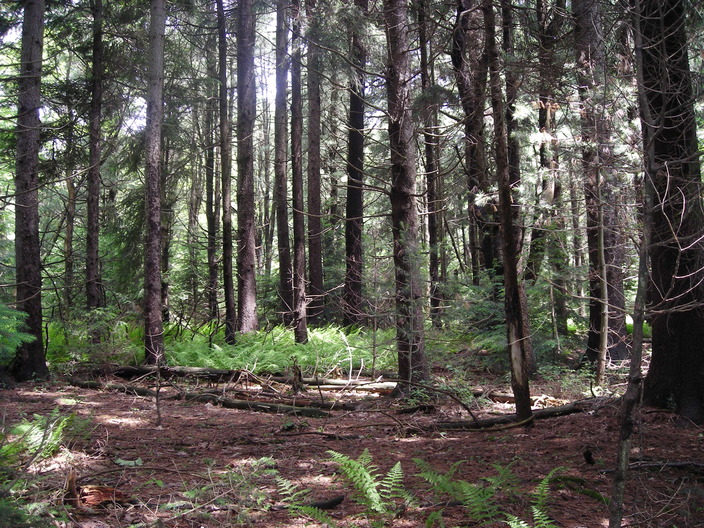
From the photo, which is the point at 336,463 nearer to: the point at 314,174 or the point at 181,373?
the point at 181,373

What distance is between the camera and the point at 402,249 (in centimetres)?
802

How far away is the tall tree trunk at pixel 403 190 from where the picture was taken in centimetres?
794

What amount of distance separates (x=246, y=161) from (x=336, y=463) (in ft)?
31.7

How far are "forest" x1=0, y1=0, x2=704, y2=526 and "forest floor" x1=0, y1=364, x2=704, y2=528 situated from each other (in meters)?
0.28

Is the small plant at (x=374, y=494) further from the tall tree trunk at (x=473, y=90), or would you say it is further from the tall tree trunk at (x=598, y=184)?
the tall tree trunk at (x=473, y=90)

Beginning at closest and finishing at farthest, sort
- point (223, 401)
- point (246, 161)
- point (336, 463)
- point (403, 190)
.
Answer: point (336, 463) < point (403, 190) < point (223, 401) < point (246, 161)

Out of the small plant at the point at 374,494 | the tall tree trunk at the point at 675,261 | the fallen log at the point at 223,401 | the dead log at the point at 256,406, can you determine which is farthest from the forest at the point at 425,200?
the dead log at the point at 256,406

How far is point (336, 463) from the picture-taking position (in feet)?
16.9

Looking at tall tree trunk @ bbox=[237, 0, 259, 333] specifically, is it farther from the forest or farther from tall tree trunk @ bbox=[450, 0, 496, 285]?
tall tree trunk @ bbox=[450, 0, 496, 285]

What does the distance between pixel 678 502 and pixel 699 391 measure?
7.24 ft

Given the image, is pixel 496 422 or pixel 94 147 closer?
pixel 496 422

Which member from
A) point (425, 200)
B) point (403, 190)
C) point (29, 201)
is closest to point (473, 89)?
point (403, 190)

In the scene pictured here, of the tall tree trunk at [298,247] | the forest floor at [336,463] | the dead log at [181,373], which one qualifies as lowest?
the forest floor at [336,463]

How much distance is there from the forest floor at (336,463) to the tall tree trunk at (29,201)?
→ 1.22m
